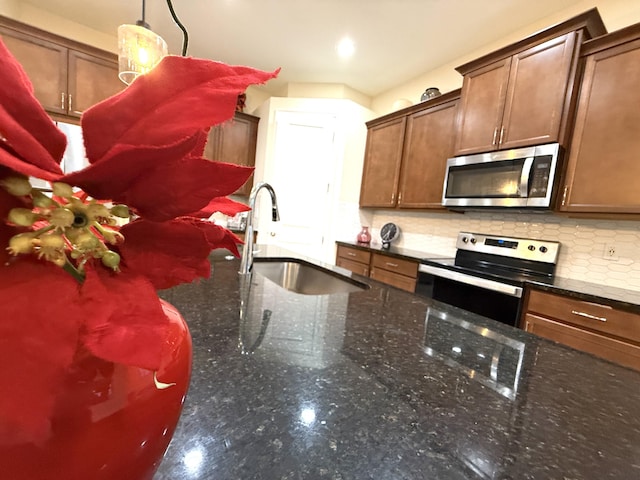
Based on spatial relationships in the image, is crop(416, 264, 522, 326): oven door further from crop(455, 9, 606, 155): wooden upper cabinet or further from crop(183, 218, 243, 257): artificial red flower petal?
crop(183, 218, 243, 257): artificial red flower petal

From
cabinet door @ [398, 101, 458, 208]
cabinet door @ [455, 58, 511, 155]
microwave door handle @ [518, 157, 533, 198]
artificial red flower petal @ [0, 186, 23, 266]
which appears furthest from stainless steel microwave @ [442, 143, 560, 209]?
artificial red flower petal @ [0, 186, 23, 266]

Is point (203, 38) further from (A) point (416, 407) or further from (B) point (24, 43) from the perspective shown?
(A) point (416, 407)

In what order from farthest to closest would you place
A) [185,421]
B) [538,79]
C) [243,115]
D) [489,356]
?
[243,115] < [538,79] < [489,356] < [185,421]

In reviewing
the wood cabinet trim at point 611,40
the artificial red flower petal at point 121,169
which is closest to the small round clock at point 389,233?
the wood cabinet trim at point 611,40

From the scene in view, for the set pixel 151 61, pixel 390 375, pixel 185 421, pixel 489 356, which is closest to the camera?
pixel 185 421

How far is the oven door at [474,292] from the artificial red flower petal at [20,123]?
2.12 m

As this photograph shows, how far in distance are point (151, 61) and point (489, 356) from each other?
172 cm

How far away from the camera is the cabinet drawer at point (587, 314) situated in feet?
4.75

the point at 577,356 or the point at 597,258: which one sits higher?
the point at 597,258

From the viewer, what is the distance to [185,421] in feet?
1.20

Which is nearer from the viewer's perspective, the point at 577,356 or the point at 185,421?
the point at 185,421

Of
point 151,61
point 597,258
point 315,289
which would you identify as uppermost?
point 151,61

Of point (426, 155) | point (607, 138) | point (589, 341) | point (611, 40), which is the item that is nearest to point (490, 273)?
point (589, 341)

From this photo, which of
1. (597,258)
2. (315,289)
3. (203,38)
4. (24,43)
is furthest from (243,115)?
(597,258)
